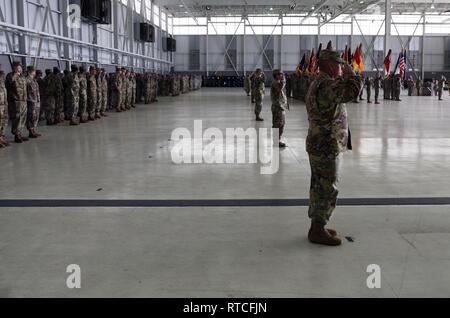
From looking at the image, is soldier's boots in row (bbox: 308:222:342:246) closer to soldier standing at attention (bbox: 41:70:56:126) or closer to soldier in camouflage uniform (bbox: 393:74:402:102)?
soldier standing at attention (bbox: 41:70:56:126)

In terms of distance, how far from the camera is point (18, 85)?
9.83 metres

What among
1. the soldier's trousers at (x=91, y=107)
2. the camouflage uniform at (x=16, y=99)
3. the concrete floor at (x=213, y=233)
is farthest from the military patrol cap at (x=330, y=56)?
the soldier's trousers at (x=91, y=107)

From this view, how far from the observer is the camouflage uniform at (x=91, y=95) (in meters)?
14.8

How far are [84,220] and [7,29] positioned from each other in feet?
37.4

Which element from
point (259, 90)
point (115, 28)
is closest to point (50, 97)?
point (259, 90)

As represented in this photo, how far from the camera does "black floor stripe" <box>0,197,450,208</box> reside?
5160 millimetres

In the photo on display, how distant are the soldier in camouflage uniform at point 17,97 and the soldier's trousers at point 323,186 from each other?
7.66 metres

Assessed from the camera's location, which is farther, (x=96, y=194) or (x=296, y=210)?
(x=96, y=194)

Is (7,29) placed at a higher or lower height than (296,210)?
higher

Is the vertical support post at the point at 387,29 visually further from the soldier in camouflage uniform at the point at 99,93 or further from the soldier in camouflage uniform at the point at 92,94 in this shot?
the soldier in camouflage uniform at the point at 92,94

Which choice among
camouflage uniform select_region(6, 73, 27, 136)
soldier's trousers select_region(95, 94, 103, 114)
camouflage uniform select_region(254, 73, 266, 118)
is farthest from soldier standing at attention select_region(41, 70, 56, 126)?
camouflage uniform select_region(254, 73, 266, 118)

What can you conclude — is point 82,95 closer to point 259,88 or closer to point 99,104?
point 99,104
